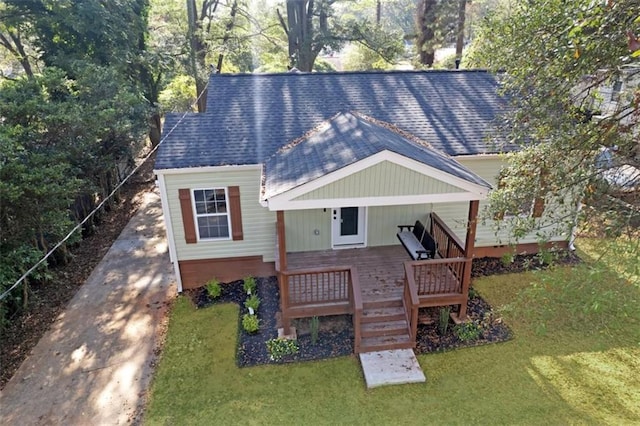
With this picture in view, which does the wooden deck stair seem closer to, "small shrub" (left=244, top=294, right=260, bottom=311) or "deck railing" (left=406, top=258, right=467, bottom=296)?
"deck railing" (left=406, top=258, right=467, bottom=296)

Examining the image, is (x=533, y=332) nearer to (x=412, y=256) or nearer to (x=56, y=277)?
(x=412, y=256)

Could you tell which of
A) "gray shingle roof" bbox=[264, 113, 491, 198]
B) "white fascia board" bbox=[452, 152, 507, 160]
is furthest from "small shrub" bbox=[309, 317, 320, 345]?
"white fascia board" bbox=[452, 152, 507, 160]

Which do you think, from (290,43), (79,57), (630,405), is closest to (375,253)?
(630,405)

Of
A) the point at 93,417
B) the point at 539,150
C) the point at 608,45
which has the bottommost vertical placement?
the point at 93,417

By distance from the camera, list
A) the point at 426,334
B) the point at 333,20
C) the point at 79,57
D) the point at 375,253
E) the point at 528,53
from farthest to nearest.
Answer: the point at 333,20, the point at 79,57, the point at 375,253, the point at 426,334, the point at 528,53

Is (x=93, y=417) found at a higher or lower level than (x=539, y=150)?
lower

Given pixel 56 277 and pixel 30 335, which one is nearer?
pixel 30 335

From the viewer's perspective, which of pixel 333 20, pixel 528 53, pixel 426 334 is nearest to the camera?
pixel 528 53
